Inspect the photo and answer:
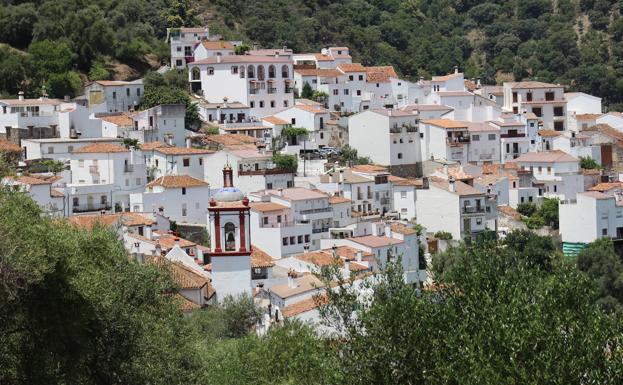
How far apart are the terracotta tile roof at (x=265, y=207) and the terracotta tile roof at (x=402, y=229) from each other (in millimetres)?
3856

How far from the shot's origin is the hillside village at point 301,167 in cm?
4794

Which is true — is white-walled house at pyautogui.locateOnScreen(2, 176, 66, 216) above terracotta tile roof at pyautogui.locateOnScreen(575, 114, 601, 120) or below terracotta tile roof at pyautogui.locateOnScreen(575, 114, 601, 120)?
below

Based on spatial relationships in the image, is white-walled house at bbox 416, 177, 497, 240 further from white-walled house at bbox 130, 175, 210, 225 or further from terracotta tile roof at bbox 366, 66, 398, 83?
terracotta tile roof at bbox 366, 66, 398, 83

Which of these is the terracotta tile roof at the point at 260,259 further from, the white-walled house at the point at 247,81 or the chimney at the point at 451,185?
the white-walled house at the point at 247,81

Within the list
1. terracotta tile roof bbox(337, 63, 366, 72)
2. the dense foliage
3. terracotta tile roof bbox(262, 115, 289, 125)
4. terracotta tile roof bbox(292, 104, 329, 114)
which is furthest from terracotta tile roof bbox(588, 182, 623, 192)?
the dense foliage

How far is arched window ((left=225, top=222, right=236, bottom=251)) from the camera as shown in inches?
1763

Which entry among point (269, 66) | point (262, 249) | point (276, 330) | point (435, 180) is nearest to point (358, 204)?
point (435, 180)

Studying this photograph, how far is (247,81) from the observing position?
68438 millimetres

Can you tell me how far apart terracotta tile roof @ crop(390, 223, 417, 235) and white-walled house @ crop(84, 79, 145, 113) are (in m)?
15.4

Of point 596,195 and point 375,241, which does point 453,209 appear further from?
point 375,241

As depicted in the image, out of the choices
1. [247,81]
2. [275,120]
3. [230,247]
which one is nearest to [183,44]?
[247,81]

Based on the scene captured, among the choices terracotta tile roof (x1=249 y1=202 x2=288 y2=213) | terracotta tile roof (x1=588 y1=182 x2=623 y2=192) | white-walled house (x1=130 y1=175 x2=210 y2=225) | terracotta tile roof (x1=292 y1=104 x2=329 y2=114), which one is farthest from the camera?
terracotta tile roof (x1=292 y1=104 x2=329 y2=114)

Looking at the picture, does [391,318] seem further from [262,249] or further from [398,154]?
[398,154]

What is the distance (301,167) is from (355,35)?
35967 mm
